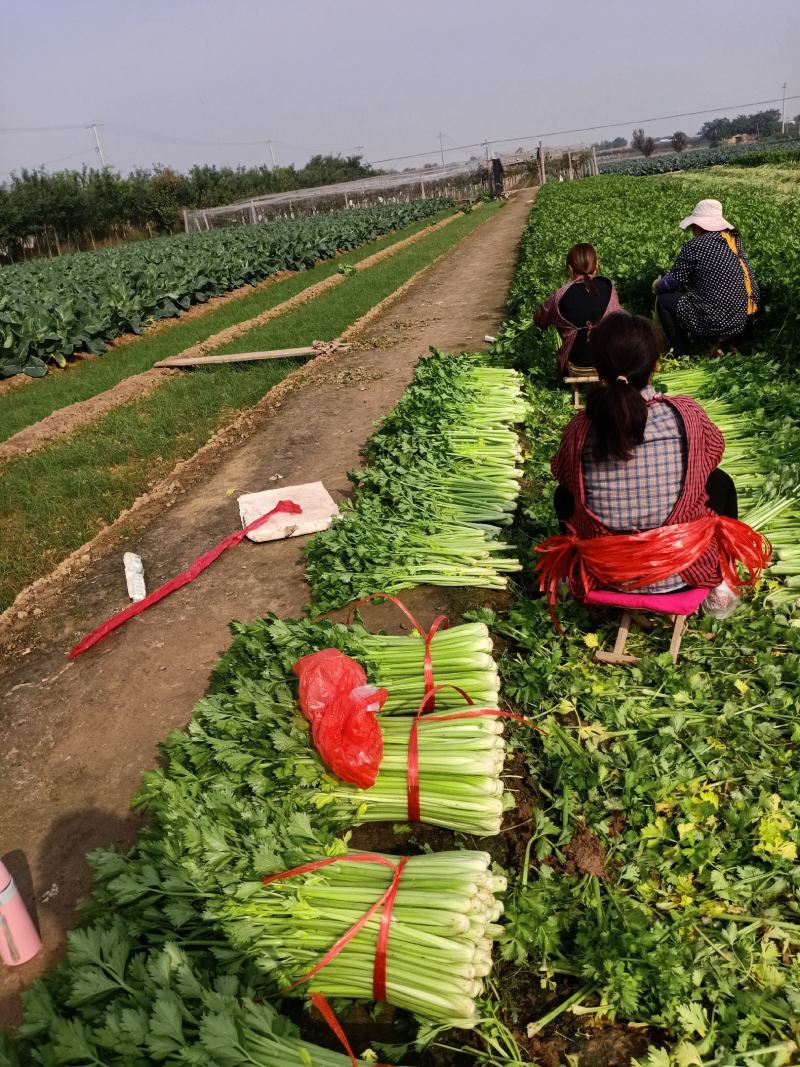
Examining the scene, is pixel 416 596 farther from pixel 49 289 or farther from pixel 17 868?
pixel 49 289

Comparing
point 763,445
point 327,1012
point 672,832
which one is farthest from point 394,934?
point 763,445

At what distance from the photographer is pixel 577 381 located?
7.68 metres

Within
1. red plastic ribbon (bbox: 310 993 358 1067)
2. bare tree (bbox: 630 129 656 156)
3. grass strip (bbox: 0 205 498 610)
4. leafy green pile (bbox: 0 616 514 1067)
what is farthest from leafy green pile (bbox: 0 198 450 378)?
bare tree (bbox: 630 129 656 156)

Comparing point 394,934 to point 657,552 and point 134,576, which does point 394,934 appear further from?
point 134,576

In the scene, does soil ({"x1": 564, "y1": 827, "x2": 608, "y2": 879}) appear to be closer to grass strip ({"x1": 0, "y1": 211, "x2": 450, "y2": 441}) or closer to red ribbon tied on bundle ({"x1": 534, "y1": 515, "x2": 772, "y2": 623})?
red ribbon tied on bundle ({"x1": 534, "y1": 515, "x2": 772, "y2": 623})

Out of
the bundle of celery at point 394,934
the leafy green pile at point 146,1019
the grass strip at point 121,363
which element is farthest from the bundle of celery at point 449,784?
the grass strip at point 121,363

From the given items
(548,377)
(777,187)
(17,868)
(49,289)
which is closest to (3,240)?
(49,289)

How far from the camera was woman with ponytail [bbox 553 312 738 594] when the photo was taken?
329 centimetres

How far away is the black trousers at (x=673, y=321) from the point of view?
850cm

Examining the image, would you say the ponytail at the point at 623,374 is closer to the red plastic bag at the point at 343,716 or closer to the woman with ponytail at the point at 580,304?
the red plastic bag at the point at 343,716

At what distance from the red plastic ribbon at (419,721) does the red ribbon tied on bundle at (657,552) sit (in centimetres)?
92

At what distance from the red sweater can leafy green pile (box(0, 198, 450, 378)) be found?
14.9 meters

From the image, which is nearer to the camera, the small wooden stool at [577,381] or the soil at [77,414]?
the small wooden stool at [577,381]

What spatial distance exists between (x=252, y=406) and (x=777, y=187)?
3126 cm
